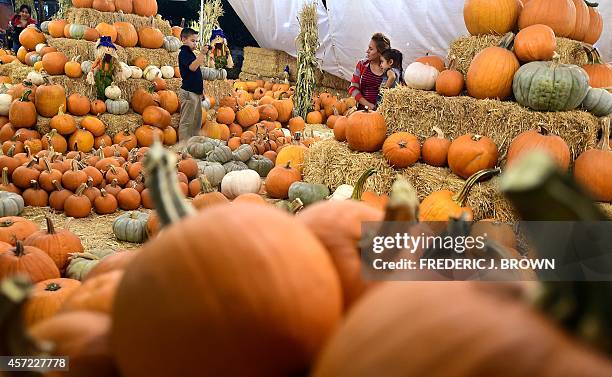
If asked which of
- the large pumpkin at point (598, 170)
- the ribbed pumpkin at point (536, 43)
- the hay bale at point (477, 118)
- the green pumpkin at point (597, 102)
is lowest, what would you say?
the large pumpkin at point (598, 170)

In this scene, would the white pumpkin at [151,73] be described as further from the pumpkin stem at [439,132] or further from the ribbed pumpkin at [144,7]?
the pumpkin stem at [439,132]

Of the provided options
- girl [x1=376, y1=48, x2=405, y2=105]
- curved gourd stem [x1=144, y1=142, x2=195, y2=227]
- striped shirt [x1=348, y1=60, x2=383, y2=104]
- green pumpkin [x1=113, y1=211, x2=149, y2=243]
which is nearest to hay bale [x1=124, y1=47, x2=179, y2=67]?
striped shirt [x1=348, y1=60, x2=383, y2=104]

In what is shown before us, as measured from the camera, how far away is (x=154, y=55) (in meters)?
6.56

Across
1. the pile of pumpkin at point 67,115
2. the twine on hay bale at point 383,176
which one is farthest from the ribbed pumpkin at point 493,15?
the pile of pumpkin at point 67,115

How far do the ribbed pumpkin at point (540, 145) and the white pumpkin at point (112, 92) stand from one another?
459 cm

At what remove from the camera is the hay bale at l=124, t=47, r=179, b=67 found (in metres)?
6.39

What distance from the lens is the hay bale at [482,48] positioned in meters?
3.45

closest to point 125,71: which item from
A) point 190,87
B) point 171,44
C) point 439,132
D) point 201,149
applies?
point 190,87

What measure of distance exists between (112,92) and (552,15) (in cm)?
468

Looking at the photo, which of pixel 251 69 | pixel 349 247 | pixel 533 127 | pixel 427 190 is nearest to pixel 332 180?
pixel 427 190

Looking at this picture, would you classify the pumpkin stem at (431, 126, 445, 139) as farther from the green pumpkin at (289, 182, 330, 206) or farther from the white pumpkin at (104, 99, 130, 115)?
the white pumpkin at (104, 99, 130, 115)

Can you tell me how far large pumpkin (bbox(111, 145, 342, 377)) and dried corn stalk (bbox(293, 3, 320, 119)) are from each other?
7964 millimetres

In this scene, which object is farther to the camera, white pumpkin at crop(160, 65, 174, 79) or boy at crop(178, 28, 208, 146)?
white pumpkin at crop(160, 65, 174, 79)

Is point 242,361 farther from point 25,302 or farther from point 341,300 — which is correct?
point 25,302
